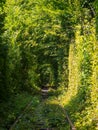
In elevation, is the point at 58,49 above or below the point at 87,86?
above

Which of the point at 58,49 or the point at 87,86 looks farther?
the point at 58,49

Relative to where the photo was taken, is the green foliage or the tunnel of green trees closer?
the green foliage

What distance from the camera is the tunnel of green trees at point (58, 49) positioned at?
18.6m

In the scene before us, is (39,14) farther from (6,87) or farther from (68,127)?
(68,127)

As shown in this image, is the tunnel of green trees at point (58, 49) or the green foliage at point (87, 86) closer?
the green foliage at point (87, 86)

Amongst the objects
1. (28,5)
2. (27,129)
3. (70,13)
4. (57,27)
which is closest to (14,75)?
(70,13)

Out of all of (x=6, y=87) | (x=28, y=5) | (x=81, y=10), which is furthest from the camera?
(x=28, y=5)

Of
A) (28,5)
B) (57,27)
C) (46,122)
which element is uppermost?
(28,5)

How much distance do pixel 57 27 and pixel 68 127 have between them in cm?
2633

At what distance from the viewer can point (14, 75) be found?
32.6m

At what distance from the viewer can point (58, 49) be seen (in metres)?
44.9

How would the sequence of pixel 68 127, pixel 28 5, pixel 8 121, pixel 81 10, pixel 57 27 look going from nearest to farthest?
1. pixel 68 127
2. pixel 8 121
3. pixel 81 10
4. pixel 57 27
5. pixel 28 5

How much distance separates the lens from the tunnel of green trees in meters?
18.6

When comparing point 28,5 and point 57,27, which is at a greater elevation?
point 28,5
